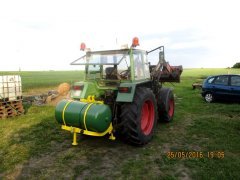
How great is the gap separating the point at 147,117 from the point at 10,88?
601 centimetres

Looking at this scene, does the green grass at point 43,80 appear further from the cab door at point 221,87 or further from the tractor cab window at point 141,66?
the tractor cab window at point 141,66

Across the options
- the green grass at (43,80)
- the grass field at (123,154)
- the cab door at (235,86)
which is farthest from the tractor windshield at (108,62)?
the green grass at (43,80)

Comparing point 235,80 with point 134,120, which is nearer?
point 134,120

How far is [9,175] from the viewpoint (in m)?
4.75

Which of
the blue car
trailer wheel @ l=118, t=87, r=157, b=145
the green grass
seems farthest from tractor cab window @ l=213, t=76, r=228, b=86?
the green grass

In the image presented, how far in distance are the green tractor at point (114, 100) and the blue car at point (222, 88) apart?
5.95m

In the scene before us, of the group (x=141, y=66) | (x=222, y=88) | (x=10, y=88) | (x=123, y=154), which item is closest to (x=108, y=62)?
(x=141, y=66)

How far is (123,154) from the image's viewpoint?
563 cm

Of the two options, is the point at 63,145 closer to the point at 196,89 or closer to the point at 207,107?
the point at 207,107

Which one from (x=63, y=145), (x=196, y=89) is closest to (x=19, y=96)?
(x=63, y=145)

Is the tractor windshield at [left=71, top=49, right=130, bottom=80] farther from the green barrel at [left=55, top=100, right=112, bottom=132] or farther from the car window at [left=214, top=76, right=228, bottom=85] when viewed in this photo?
the car window at [left=214, top=76, right=228, bottom=85]

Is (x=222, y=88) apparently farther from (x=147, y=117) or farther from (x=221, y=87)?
(x=147, y=117)
